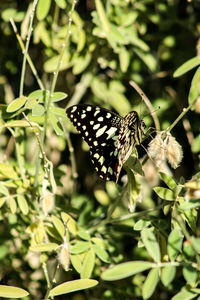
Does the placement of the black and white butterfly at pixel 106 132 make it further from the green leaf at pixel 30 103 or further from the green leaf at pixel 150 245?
the green leaf at pixel 150 245

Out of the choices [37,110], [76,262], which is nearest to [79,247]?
[76,262]

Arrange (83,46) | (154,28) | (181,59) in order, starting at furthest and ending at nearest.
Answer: (154,28)
(181,59)
(83,46)

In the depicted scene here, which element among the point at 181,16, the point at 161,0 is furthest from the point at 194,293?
the point at 181,16

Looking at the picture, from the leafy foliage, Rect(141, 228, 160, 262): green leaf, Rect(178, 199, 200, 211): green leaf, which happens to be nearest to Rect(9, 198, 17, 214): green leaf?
the leafy foliage

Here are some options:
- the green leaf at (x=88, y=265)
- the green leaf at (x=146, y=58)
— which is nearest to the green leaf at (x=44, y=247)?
the green leaf at (x=88, y=265)

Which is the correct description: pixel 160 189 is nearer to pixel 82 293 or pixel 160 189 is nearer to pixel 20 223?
pixel 20 223

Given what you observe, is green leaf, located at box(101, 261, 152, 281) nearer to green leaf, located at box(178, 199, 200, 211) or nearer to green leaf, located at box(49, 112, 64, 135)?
green leaf, located at box(178, 199, 200, 211)
